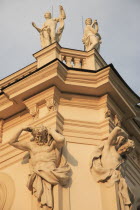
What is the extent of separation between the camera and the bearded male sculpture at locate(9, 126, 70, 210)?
924 cm

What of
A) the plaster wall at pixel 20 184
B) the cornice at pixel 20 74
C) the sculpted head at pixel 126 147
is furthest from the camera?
the cornice at pixel 20 74

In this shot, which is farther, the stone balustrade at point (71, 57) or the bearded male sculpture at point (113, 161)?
the stone balustrade at point (71, 57)

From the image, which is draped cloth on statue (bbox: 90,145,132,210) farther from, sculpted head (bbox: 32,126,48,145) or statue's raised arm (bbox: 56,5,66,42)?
statue's raised arm (bbox: 56,5,66,42)

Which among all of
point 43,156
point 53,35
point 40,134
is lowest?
point 43,156

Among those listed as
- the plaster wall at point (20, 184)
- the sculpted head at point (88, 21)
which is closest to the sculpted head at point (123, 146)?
the plaster wall at point (20, 184)

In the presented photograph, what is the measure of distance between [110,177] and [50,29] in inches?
183

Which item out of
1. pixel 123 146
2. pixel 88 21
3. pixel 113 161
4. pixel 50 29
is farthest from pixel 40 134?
pixel 88 21

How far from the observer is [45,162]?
31.6ft

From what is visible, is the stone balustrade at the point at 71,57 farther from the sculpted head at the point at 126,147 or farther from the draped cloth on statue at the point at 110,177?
the draped cloth on statue at the point at 110,177

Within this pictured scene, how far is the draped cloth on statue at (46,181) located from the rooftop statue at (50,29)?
3940mm

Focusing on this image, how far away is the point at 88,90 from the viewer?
1110 centimetres

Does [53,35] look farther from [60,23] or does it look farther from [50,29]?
[60,23]

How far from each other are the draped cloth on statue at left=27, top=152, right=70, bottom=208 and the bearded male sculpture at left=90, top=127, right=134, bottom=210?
671 millimetres

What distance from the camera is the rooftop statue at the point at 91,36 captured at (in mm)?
12702
